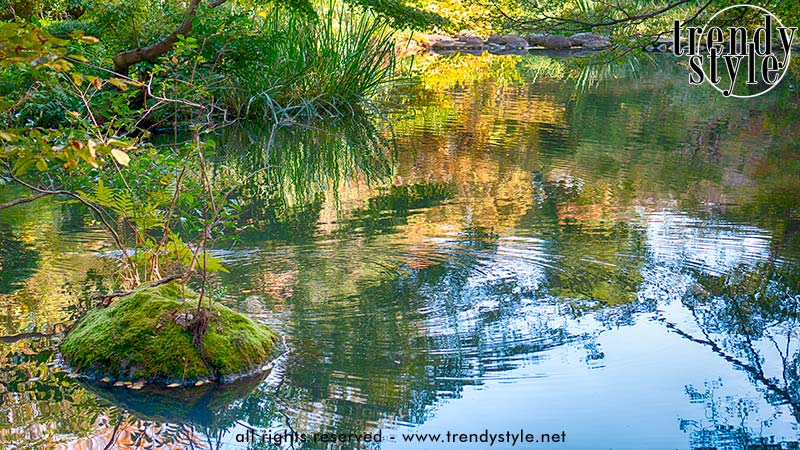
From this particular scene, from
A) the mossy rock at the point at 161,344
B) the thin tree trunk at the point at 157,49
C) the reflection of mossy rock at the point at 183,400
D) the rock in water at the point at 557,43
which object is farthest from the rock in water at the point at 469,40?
the reflection of mossy rock at the point at 183,400

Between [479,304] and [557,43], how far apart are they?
26.6 m

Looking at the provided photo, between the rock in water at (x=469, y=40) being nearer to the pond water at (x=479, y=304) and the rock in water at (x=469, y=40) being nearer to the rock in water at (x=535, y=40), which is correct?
the rock in water at (x=535, y=40)

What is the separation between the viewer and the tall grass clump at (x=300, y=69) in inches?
503

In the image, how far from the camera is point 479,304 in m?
5.15

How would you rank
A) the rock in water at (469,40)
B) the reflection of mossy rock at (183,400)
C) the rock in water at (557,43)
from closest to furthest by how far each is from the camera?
the reflection of mossy rock at (183,400) < the rock in water at (557,43) < the rock in water at (469,40)

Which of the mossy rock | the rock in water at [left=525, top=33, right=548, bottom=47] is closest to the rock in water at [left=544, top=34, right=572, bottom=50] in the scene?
the rock in water at [left=525, top=33, right=548, bottom=47]

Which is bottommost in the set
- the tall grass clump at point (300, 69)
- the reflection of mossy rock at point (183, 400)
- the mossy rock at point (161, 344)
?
the reflection of mossy rock at point (183, 400)

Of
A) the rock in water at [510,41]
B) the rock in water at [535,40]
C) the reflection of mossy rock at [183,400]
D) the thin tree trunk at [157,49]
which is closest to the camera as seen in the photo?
the reflection of mossy rock at [183,400]

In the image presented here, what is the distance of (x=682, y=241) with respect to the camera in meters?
6.49

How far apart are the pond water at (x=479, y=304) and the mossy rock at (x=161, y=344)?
128 mm

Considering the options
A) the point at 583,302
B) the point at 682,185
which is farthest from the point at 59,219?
the point at 682,185

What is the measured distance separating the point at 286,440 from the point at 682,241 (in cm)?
385

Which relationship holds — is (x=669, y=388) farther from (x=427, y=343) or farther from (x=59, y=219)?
(x=59, y=219)

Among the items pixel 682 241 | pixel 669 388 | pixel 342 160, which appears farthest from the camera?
pixel 342 160
